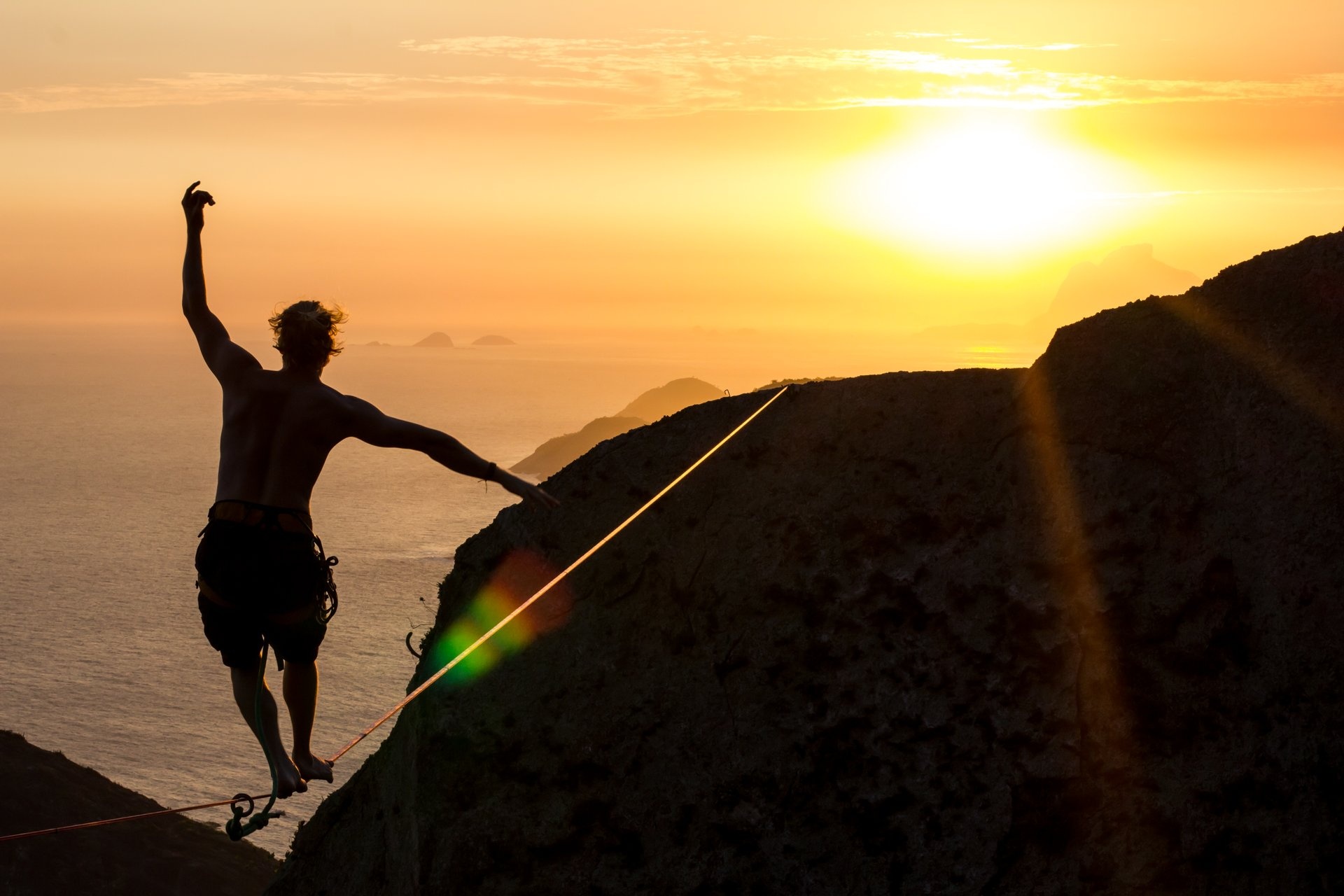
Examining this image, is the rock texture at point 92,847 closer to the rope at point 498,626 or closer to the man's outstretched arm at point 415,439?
the rope at point 498,626

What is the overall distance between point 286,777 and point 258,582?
1.20 metres

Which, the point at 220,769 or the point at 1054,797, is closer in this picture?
the point at 1054,797

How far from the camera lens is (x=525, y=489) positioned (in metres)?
7.03

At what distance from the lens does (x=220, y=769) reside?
84.4 metres

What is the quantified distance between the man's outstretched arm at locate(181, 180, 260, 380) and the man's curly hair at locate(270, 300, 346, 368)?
0.29 metres

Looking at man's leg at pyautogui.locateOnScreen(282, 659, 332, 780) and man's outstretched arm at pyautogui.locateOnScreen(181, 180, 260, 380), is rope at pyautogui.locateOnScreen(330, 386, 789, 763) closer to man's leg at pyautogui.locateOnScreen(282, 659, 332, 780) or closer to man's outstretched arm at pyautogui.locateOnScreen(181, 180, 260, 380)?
man's leg at pyautogui.locateOnScreen(282, 659, 332, 780)

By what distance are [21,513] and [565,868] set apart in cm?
18600

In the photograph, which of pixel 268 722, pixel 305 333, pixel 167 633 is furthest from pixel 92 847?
pixel 167 633

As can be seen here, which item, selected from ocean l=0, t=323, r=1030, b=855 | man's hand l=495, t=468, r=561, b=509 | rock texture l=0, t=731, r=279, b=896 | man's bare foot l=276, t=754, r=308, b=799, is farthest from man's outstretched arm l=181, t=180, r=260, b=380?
ocean l=0, t=323, r=1030, b=855

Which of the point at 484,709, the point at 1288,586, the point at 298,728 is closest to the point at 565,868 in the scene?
the point at 484,709

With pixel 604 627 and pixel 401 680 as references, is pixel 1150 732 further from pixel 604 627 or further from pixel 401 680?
pixel 401 680

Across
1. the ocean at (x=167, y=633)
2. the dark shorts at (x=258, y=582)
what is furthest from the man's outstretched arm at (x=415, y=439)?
the ocean at (x=167, y=633)

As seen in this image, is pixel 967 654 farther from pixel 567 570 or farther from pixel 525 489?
pixel 525 489

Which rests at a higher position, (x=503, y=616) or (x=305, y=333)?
(x=305, y=333)
